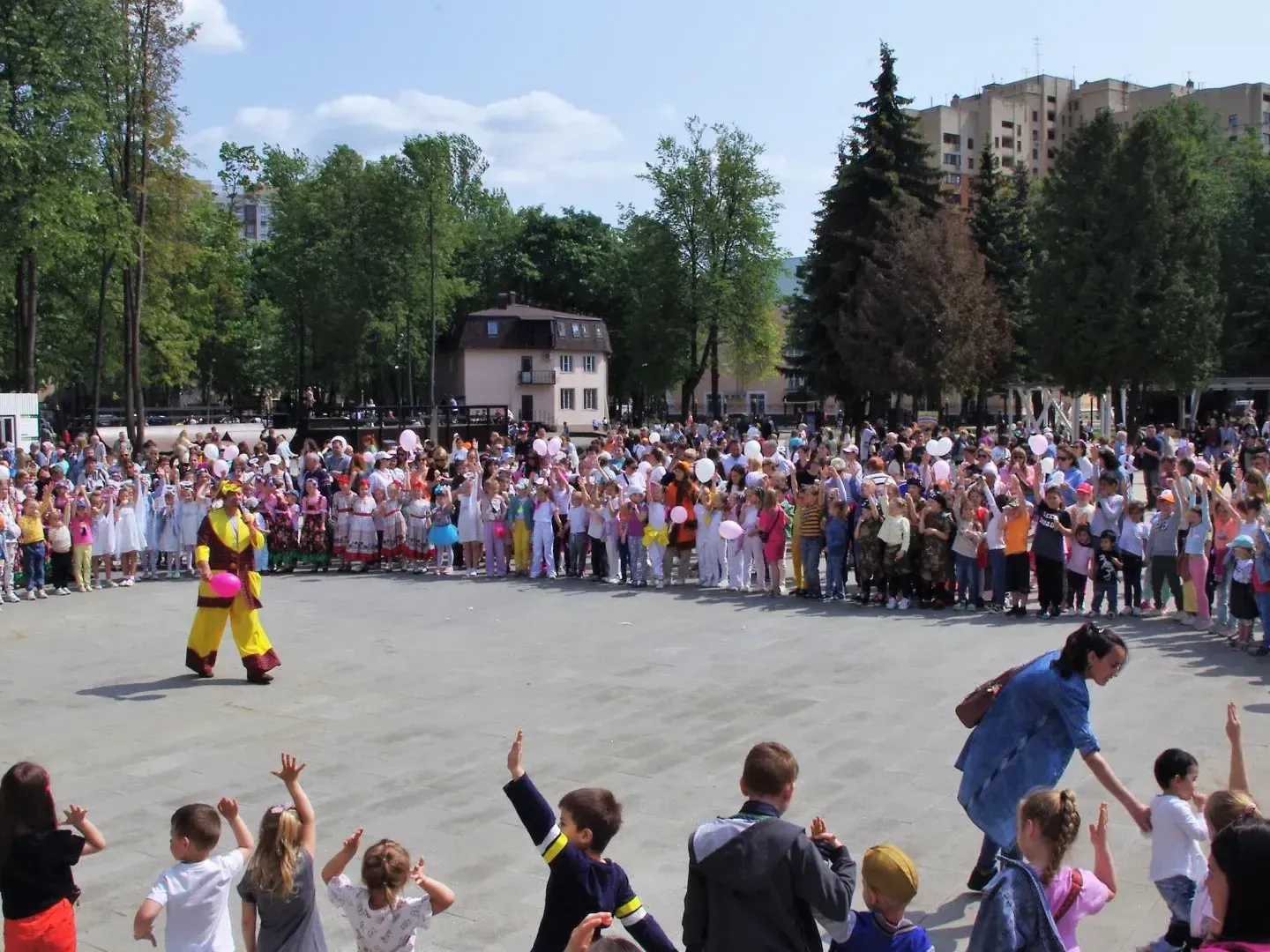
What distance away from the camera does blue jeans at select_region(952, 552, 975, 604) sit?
14805mm

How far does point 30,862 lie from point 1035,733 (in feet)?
14.6

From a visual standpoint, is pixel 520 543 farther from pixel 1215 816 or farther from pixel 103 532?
pixel 1215 816

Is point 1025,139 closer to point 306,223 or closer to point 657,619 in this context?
point 306,223

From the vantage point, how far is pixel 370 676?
11812 millimetres

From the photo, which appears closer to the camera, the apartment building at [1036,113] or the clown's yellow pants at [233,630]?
the clown's yellow pants at [233,630]

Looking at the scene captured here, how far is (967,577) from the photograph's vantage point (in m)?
14.9

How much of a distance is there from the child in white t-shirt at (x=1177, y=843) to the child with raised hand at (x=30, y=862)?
14.8 feet

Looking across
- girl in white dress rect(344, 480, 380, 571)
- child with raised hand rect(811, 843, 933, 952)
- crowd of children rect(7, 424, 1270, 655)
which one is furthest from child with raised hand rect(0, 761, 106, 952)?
girl in white dress rect(344, 480, 380, 571)

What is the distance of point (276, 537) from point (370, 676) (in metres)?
8.86

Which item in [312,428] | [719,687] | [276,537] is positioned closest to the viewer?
[719,687]

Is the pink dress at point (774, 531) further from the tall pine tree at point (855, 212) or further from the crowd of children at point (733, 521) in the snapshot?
the tall pine tree at point (855, 212)

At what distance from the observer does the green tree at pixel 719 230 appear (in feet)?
206

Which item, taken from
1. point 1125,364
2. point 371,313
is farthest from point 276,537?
point 371,313

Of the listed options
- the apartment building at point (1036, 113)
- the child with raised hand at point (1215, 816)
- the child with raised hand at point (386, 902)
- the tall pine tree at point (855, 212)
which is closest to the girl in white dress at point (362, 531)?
the child with raised hand at point (386, 902)
